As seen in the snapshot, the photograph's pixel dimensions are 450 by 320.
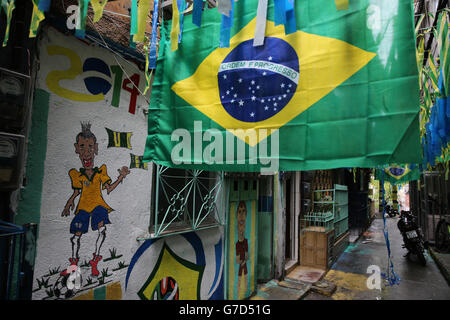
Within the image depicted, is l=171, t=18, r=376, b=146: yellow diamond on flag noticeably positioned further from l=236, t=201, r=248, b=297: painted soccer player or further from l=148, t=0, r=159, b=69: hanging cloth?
l=236, t=201, r=248, b=297: painted soccer player

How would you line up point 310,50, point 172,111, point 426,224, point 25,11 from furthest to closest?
point 426,224 < point 172,111 < point 25,11 < point 310,50

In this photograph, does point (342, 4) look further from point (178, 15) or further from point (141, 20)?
point (141, 20)

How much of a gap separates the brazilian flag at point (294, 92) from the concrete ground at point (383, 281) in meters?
5.35

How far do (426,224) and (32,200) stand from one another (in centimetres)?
1395

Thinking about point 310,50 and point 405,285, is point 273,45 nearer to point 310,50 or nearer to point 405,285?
point 310,50

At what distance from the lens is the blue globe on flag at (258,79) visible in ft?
6.86

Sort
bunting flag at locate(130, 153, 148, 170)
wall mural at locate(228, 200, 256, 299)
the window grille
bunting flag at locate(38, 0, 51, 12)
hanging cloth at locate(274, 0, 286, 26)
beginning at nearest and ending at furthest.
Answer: bunting flag at locate(38, 0, 51, 12) < hanging cloth at locate(274, 0, 286, 26) < bunting flag at locate(130, 153, 148, 170) < the window grille < wall mural at locate(228, 200, 256, 299)

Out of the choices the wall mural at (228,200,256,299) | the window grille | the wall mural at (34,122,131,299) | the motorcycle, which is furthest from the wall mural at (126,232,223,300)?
the motorcycle

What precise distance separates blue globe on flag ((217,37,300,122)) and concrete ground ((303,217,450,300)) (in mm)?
5526

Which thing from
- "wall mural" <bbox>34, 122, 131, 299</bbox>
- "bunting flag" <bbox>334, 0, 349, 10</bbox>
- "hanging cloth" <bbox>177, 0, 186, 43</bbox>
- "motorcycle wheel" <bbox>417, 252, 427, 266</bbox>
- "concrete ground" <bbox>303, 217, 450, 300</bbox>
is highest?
"hanging cloth" <bbox>177, 0, 186, 43</bbox>

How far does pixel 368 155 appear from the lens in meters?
1.81

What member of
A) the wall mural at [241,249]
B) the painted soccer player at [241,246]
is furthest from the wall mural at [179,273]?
the painted soccer player at [241,246]

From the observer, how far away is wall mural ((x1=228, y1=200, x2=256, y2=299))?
18.0ft
